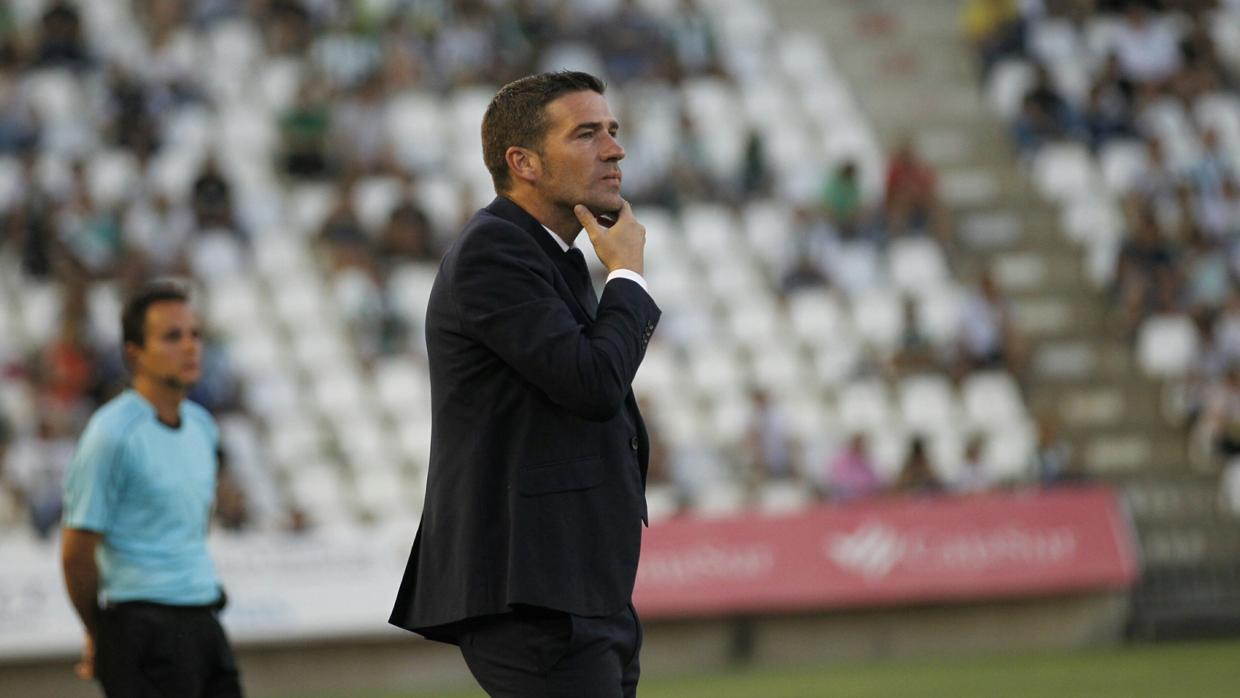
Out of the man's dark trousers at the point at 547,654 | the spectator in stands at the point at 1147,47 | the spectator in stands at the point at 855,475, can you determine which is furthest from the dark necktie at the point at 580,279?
the spectator in stands at the point at 1147,47

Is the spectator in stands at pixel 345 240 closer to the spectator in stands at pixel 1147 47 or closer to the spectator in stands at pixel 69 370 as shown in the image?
the spectator in stands at pixel 69 370

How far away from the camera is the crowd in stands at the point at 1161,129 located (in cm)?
1689

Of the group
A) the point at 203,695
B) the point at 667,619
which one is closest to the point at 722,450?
the point at 667,619

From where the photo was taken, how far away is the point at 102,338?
16.4m

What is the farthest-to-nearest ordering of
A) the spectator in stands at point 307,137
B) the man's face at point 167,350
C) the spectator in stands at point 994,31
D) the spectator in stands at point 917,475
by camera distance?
the spectator in stands at point 994,31 → the spectator in stands at point 307,137 → the spectator in stands at point 917,475 → the man's face at point 167,350

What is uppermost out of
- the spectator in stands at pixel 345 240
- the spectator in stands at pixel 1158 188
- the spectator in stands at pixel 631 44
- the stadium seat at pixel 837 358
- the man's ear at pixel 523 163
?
the spectator in stands at pixel 631 44

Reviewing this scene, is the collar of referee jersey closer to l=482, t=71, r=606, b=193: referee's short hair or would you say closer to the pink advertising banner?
l=482, t=71, r=606, b=193: referee's short hair

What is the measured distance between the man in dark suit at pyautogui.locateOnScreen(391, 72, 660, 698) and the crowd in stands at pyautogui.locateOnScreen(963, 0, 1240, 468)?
12703mm

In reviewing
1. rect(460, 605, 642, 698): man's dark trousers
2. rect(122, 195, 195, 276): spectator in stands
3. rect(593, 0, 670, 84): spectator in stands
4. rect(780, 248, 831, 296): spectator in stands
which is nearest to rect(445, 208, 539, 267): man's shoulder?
rect(460, 605, 642, 698): man's dark trousers

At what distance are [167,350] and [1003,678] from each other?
7.76m

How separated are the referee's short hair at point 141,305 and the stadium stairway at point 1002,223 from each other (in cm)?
1192

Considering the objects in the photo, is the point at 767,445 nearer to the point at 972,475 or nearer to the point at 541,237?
the point at 972,475

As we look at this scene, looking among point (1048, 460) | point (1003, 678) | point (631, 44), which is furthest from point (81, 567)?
point (631, 44)

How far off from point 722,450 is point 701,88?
501 cm
